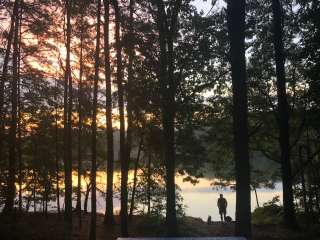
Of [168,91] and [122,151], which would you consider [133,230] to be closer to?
[122,151]

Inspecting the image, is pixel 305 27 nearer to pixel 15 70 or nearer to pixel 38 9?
pixel 38 9

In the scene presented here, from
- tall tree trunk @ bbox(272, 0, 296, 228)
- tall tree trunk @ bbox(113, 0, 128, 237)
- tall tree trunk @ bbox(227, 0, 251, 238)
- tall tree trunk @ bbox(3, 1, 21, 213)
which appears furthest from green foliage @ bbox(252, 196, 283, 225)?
tall tree trunk @ bbox(3, 1, 21, 213)

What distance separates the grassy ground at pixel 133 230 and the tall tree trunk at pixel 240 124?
286 centimetres

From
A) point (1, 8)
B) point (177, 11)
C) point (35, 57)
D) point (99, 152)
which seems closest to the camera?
point (177, 11)

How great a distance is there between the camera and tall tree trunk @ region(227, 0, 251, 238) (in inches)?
495

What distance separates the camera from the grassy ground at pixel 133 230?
43.1ft

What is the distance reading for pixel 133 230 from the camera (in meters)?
20.4

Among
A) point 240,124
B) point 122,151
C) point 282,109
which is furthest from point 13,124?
point 282,109

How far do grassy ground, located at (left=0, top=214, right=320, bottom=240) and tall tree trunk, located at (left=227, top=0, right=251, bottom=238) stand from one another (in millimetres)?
2855

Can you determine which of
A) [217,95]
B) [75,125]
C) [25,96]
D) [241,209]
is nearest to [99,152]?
[75,125]

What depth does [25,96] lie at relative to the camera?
21.1 m

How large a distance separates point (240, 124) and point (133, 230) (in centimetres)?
995

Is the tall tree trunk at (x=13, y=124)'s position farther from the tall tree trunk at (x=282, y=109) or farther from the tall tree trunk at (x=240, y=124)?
the tall tree trunk at (x=282, y=109)

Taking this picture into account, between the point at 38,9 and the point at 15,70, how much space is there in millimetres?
2994
